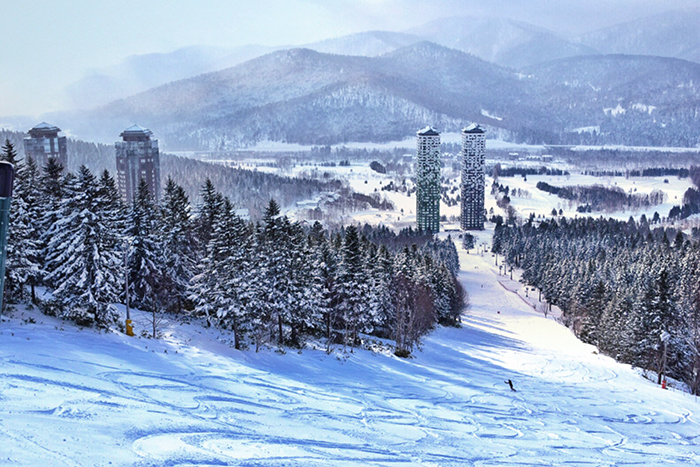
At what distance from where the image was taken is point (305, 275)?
139 ft

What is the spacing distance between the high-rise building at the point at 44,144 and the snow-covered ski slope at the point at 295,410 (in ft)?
425

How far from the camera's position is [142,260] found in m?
42.4

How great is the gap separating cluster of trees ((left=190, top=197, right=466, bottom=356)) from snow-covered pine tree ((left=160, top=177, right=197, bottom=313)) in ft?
3.67

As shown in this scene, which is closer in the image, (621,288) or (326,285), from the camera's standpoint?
(326,285)

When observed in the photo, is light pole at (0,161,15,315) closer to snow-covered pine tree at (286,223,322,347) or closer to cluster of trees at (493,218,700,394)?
snow-covered pine tree at (286,223,322,347)

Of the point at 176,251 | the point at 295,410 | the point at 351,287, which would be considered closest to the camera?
the point at 295,410

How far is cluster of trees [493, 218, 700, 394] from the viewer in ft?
174

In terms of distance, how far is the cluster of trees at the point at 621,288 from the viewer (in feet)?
174

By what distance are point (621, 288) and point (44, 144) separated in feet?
454

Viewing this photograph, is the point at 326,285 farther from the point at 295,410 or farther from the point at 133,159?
the point at 133,159

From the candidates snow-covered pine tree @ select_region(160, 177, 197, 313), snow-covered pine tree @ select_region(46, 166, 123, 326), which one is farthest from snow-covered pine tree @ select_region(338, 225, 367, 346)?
snow-covered pine tree @ select_region(46, 166, 123, 326)

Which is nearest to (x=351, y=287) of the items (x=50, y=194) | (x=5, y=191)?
(x=50, y=194)

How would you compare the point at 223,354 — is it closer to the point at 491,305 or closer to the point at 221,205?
the point at 221,205

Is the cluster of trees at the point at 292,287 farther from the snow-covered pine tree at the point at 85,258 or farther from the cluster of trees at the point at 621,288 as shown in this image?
the cluster of trees at the point at 621,288
